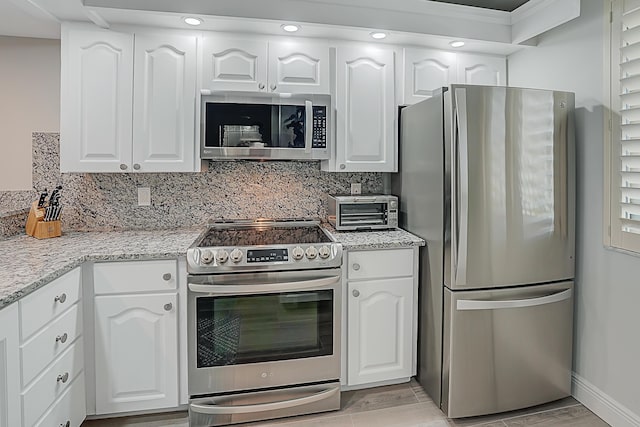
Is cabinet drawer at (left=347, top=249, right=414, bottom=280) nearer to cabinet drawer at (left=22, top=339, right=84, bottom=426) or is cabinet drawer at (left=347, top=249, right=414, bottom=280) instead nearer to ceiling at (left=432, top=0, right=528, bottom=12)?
cabinet drawer at (left=22, top=339, right=84, bottom=426)

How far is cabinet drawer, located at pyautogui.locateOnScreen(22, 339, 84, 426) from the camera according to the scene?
4.66ft

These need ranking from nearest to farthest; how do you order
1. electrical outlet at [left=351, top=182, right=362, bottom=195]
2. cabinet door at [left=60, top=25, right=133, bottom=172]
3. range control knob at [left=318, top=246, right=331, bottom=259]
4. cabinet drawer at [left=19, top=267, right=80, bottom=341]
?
1. cabinet drawer at [left=19, top=267, right=80, bottom=341]
2. range control knob at [left=318, top=246, right=331, bottom=259]
3. cabinet door at [left=60, top=25, right=133, bottom=172]
4. electrical outlet at [left=351, top=182, right=362, bottom=195]

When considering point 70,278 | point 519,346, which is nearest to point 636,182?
point 519,346

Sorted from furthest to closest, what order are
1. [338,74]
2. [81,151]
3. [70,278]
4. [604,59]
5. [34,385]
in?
[338,74] → [81,151] → [604,59] → [70,278] → [34,385]

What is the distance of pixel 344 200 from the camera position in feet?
8.08

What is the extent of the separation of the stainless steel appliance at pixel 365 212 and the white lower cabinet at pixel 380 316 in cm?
34

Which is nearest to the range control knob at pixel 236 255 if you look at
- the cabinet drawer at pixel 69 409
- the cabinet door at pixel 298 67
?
the cabinet drawer at pixel 69 409

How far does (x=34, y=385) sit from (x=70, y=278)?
469 millimetres

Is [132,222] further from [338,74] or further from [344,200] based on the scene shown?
[338,74]

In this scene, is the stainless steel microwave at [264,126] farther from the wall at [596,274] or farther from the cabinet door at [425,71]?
the wall at [596,274]

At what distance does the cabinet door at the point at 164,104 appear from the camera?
7.26 feet

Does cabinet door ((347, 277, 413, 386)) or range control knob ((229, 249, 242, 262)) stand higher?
range control knob ((229, 249, 242, 262))

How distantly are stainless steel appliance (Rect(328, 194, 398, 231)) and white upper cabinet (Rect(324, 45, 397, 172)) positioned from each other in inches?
8.0

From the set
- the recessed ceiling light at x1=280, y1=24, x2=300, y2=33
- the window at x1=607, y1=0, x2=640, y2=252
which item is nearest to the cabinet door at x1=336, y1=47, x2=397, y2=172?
the recessed ceiling light at x1=280, y1=24, x2=300, y2=33
